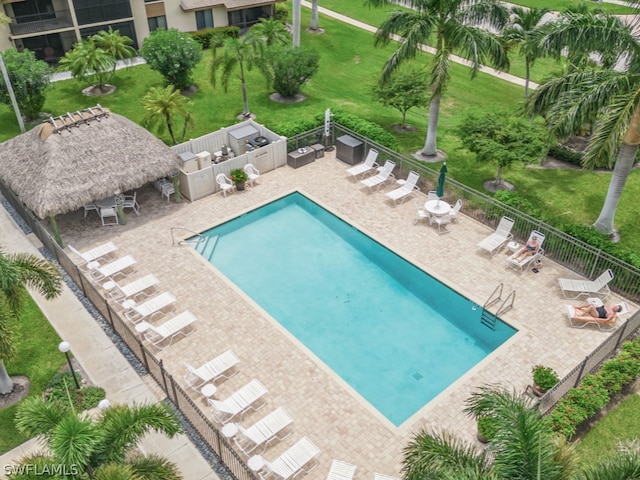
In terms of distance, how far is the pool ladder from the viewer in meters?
18.6

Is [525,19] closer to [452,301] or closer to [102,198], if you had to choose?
[452,301]

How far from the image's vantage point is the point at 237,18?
4159 centimetres

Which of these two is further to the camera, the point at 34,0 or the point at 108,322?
the point at 34,0

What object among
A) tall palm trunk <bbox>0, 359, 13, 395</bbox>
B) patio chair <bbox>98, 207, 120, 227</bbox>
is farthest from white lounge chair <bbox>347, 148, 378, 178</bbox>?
tall palm trunk <bbox>0, 359, 13, 395</bbox>

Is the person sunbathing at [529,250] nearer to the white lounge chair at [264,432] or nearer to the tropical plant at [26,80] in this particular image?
the white lounge chair at [264,432]

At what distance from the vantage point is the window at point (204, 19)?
132 ft

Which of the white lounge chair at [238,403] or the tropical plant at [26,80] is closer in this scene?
the white lounge chair at [238,403]

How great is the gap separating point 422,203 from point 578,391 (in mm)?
10909

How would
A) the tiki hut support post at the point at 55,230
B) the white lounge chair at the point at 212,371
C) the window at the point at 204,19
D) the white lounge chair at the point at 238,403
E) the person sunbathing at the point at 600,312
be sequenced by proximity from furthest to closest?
the window at the point at 204,19 → the tiki hut support post at the point at 55,230 → the person sunbathing at the point at 600,312 → the white lounge chair at the point at 212,371 → the white lounge chair at the point at 238,403

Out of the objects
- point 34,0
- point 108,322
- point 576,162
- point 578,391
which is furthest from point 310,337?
point 34,0

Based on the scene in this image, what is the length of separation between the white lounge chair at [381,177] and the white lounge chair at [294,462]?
13.0 m

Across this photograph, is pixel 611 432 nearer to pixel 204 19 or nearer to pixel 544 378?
pixel 544 378

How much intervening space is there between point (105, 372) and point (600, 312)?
1523cm

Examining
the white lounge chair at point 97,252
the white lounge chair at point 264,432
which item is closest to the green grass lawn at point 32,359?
the white lounge chair at point 97,252
